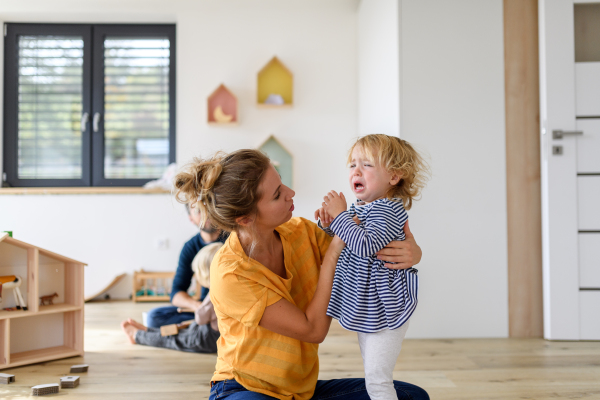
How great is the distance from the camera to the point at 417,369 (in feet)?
6.45

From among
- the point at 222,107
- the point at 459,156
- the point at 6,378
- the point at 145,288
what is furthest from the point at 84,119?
the point at 459,156

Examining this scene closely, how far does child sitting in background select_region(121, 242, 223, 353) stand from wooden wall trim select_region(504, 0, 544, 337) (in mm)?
1497

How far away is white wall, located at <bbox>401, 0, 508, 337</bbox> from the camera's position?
250 cm

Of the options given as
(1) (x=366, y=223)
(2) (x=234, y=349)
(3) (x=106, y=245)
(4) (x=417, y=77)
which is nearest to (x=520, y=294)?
(4) (x=417, y=77)

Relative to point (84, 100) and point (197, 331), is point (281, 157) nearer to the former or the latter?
point (84, 100)

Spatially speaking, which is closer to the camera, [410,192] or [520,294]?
[410,192]

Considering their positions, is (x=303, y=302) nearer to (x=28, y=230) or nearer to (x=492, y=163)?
(x=492, y=163)

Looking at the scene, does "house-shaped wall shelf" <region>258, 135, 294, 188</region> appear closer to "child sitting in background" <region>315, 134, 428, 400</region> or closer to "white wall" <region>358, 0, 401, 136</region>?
"white wall" <region>358, 0, 401, 136</region>

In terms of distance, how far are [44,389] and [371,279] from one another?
1.25 m

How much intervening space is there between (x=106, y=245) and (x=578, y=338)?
10.3 ft

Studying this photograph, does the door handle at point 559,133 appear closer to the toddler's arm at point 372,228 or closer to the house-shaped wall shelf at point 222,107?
the toddler's arm at point 372,228

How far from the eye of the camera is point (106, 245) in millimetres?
3717

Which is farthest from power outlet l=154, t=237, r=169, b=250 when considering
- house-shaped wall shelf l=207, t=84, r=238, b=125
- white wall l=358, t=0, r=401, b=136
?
white wall l=358, t=0, r=401, b=136

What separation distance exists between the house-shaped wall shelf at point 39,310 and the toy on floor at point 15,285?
0.08ft
